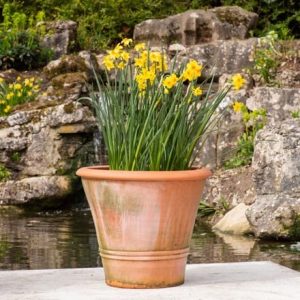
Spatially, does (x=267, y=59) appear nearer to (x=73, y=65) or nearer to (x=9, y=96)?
(x=73, y=65)

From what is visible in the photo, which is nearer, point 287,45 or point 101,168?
point 101,168

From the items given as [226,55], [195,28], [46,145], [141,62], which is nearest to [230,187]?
[46,145]

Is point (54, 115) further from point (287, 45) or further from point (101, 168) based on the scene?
point (101, 168)

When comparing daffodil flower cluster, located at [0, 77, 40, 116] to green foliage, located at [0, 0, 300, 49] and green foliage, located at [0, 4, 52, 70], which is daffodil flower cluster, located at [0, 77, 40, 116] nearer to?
green foliage, located at [0, 4, 52, 70]

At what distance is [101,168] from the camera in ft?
14.6

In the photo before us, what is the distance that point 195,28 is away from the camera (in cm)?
1462

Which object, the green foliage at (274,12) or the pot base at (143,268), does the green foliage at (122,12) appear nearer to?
the green foliage at (274,12)

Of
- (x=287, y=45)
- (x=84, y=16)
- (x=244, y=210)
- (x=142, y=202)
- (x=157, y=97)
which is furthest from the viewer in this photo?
(x=84, y=16)

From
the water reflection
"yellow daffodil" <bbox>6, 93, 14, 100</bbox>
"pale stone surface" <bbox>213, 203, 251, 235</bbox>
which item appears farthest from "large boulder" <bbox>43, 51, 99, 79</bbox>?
"pale stone surface" <bbox>213, 203, 251, 235</bbox>

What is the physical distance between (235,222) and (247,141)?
196cm

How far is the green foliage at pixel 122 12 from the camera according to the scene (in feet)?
52.5

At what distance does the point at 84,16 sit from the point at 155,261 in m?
12.5

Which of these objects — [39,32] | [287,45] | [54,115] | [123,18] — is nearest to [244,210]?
[54,115]

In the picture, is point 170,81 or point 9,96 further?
point 9,96
